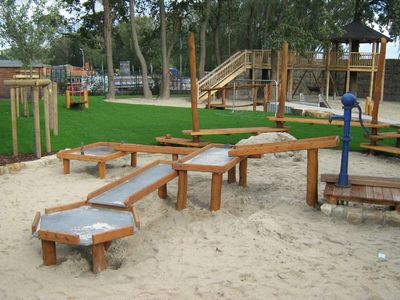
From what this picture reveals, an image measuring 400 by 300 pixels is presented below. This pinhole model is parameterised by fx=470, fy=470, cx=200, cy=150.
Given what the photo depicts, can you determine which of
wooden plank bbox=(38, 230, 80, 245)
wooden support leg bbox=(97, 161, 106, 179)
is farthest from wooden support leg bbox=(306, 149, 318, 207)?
wooden support leg bbox=(97, 161, 106, 179)

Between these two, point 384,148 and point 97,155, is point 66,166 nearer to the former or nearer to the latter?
point 97,155

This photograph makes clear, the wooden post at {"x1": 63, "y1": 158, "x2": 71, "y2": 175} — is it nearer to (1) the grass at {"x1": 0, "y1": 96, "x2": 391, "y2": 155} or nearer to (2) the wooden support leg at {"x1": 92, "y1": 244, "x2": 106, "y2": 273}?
(1) the grass at {"x1": 0, "y1": 96, "x2": 391, "y2": 155}

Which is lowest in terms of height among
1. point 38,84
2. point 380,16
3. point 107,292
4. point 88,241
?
point 107,292

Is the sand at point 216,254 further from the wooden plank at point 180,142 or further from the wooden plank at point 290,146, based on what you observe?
the wooden plank at point 180,142

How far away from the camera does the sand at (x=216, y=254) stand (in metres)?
3.89

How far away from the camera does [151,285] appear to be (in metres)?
3.96

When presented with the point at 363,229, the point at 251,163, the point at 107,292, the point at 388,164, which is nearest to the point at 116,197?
the point at 107,292

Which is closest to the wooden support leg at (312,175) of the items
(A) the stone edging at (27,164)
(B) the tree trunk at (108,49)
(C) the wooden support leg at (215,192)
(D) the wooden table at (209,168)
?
(D) the wooden table at (209,168)

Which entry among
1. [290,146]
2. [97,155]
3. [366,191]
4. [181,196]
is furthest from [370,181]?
[97,155]

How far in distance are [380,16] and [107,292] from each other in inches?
1368

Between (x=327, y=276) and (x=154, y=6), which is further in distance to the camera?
(x=154, y=6)

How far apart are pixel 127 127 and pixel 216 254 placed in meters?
8.99

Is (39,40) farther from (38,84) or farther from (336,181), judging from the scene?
(336,181)

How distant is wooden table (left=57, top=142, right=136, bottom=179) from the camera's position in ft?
25.2
